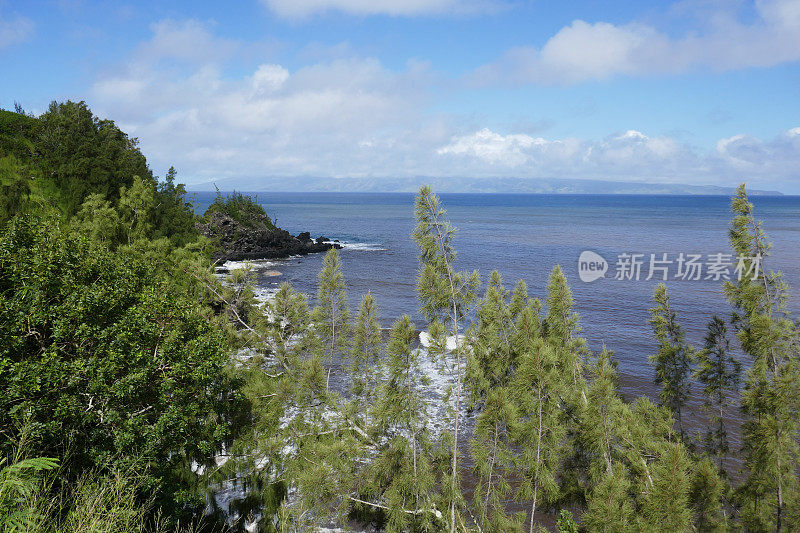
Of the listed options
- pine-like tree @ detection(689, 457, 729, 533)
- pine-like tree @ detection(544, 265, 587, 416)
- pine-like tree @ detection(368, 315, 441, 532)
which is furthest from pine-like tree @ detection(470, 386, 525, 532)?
pine-like tree @ detection(689, 457, 729, 533)

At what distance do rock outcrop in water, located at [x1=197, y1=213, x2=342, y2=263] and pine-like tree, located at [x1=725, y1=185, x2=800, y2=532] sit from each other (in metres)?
58.2

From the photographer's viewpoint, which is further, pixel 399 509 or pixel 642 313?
pixel 642 313

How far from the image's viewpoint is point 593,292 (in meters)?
43.1

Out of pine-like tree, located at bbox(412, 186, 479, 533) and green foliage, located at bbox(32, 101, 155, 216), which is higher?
green foliage, located at bbox(32, 101, 155, 216)

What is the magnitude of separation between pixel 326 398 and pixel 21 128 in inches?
1709

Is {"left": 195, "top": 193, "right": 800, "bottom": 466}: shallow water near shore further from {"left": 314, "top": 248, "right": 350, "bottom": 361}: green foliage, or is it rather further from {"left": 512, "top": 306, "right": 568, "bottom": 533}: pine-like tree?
{"left": 314, "top": 248, "right": 350, "bottom": 361}: green foliage

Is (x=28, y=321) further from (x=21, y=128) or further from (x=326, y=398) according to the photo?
(x=21, y=128)

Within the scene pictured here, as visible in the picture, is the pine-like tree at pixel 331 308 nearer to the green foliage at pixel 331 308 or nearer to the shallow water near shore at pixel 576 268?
the green foliage at pixel 331 308

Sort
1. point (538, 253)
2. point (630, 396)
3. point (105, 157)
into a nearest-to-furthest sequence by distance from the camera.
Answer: point (630, 396), point (105, 157), point (538, 253)

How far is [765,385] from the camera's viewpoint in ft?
36.1

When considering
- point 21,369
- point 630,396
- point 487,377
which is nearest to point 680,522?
point 487,377

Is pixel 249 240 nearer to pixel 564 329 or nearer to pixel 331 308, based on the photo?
pixel 331 308

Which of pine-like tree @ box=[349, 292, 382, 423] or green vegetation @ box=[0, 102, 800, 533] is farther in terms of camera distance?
pine-like tree @ box=[349, 292, 382, 423]

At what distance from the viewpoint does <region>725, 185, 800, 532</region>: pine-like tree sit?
1065 centimetres
